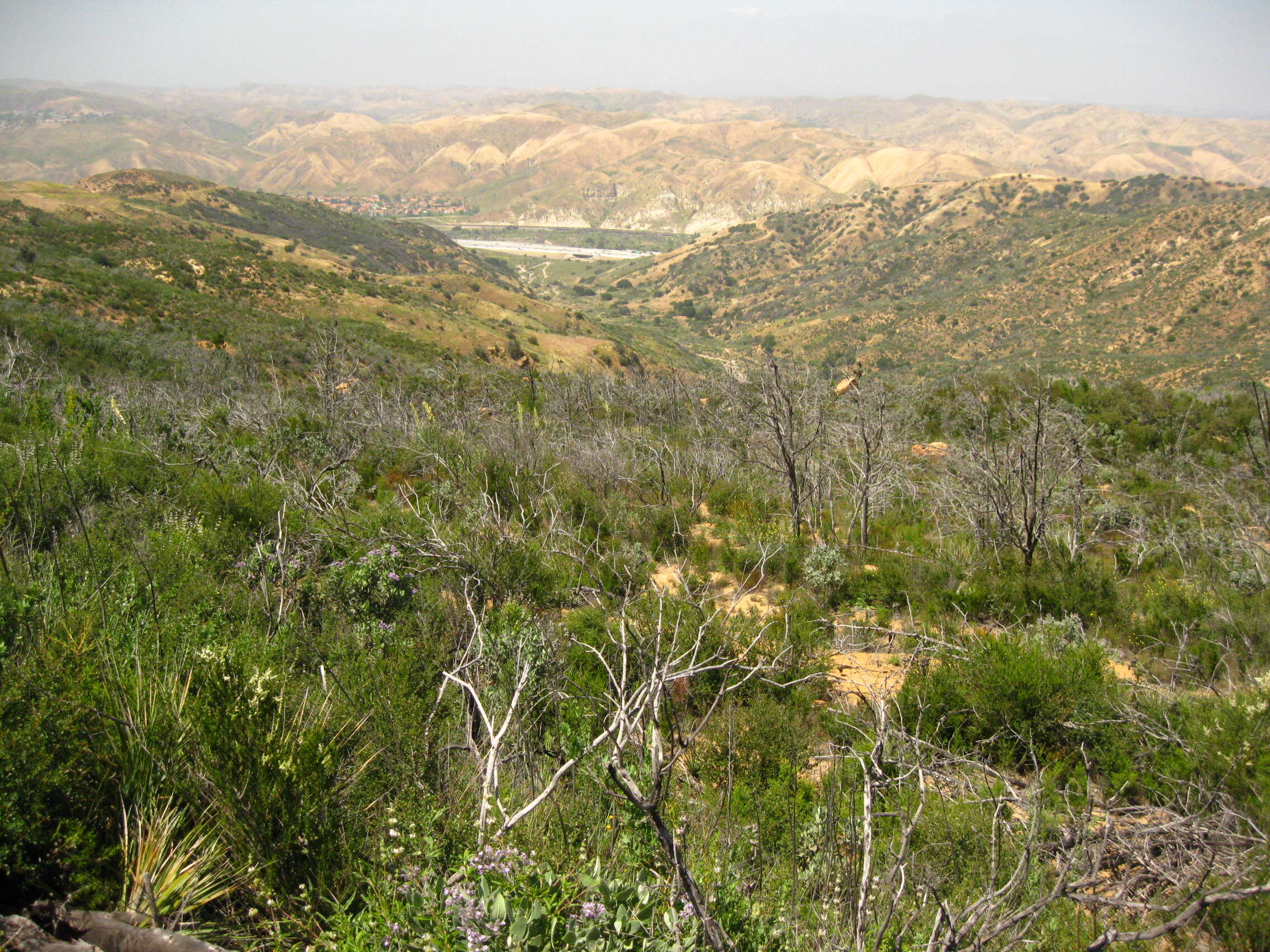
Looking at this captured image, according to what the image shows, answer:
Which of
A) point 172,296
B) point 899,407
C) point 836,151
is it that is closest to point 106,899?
point 899,407

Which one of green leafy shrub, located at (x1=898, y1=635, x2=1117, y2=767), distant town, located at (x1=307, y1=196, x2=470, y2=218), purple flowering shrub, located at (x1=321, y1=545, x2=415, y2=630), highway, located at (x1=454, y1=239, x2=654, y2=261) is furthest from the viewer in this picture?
distant town, located at (x1=307, y1=196, x2=470, y2=218)

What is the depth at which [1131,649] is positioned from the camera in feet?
20.6

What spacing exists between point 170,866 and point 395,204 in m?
202

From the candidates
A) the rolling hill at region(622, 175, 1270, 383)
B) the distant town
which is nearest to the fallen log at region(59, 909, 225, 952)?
the rolling hill at region(622, 175, 1270, 383)

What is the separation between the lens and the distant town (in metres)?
160

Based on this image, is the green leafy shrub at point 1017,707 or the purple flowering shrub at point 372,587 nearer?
the green leafy shrub at point 1017,707

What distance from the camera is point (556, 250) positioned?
13438 centimetres

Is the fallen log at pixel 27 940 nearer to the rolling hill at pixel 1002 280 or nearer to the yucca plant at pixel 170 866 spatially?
the yucca plant at pixel 170 866

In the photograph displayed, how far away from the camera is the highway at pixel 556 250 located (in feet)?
414

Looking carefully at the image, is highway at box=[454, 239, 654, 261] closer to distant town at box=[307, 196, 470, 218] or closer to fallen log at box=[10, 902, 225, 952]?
distant town at box=[307, 196, 470, 218]

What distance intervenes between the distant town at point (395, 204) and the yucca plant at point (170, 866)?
172 m

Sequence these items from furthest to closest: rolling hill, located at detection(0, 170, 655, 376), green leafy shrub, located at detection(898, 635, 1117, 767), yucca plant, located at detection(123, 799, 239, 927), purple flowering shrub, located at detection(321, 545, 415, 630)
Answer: rolling hill, located at detection(0, 170, 655, 376), purple flowering shrub, located at detection(321, 545, 415, 630), green leafy shrub, located at detection(898, 635, 1117, 767), yucca plant, located at detection(123, 799, 239, 927)

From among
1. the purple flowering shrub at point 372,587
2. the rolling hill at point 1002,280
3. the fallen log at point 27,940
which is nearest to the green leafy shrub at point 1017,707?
the purple flowering shrub at point 372,587

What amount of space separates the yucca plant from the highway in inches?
4952
